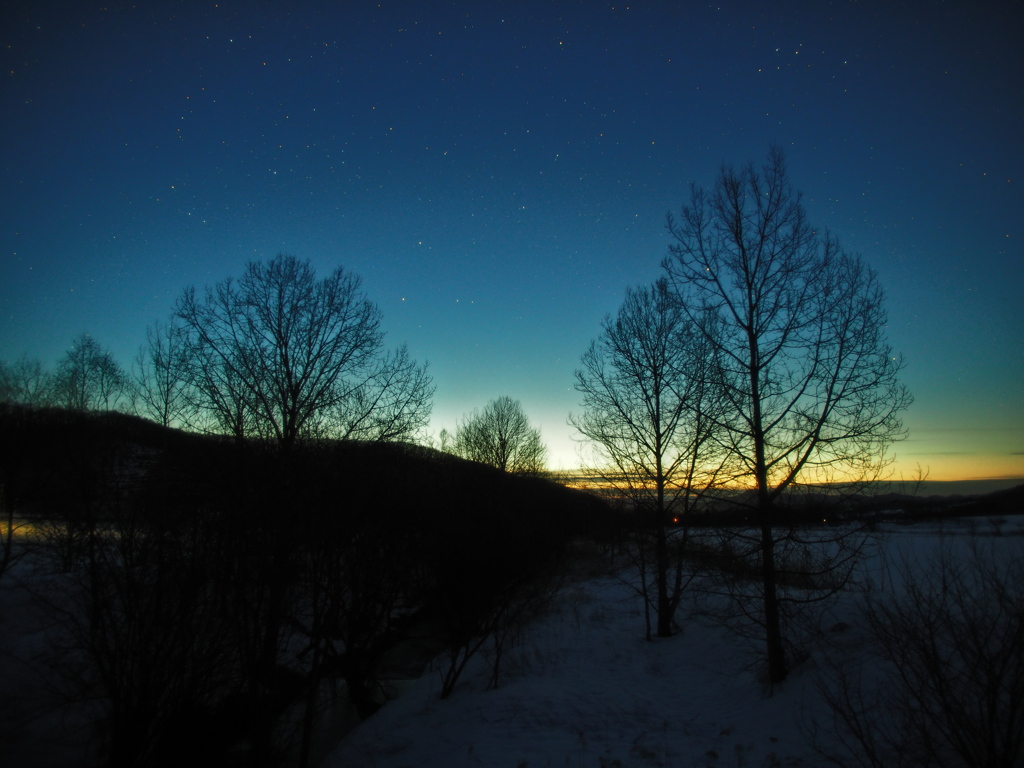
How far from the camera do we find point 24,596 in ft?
52.6

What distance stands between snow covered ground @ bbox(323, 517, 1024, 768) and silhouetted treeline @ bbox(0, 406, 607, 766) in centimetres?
166

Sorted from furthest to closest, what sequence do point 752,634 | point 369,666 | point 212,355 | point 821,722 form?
point 212,355, point 369,666, point 752,634, point 821,722

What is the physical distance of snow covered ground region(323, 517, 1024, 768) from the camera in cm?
769

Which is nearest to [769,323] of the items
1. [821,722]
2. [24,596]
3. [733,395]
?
[733,395]

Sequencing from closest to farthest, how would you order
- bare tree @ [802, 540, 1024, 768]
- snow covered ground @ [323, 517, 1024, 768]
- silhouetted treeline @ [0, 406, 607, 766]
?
1. bare tree @ [802, 540, 1024, 768]
2. silhouetted treeline @ [0, 406, 607, 766]
3. snow covered ground @ [323, 517, 1024, 768]

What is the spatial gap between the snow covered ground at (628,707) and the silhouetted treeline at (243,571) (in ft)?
5.45

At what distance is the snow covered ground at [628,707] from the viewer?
25.2 ft

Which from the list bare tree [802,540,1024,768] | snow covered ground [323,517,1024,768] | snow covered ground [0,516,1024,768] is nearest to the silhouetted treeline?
snow covered ground [0,516,1024,768]

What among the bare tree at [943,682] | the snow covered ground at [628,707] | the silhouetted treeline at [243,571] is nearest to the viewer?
the bare tree at [943,682]

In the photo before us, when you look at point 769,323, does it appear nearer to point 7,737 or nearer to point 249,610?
point 249,610

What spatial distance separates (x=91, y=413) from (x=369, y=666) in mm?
19391

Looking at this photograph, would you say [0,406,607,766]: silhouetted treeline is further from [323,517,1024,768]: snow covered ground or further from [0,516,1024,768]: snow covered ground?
[323,517,1024,768]: snow covered ground

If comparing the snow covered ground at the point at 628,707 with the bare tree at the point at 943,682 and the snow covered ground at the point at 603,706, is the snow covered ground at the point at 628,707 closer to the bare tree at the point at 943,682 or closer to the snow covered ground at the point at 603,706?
the snow covered ground at the point at 603,706

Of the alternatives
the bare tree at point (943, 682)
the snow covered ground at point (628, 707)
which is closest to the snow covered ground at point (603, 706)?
the snow covered ground at point (628, 707)
